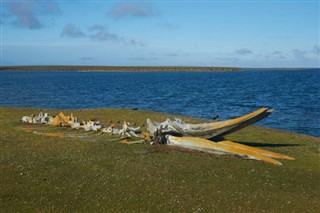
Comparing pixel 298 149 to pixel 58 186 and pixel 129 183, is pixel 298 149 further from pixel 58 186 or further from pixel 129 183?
pixel 58 186

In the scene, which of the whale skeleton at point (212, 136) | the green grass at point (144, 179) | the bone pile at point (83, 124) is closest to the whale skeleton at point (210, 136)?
the whale skeleton at point (212, 136)

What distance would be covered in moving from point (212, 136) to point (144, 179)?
8.61 metres

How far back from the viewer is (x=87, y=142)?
101ft

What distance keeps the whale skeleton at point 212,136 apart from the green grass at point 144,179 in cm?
67

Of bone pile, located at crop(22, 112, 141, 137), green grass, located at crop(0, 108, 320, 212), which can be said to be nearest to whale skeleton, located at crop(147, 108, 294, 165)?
green grass, located at crop(0, 108, 320, 212)

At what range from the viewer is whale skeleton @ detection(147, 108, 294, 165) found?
2616 cm

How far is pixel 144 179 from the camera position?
67.7 ft

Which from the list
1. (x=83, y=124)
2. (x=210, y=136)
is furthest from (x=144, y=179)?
(x=83, y=124)

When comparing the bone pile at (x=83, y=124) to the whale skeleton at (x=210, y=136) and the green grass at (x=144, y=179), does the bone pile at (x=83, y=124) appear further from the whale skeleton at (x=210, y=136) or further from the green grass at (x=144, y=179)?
the green grass at (x=144, y=179)

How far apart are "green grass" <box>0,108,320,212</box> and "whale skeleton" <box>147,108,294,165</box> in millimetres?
674

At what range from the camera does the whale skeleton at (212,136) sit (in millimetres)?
26156

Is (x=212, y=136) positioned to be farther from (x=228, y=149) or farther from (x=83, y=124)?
(x=83, y=124)

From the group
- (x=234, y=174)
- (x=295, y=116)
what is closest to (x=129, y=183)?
(x=234, y=174)

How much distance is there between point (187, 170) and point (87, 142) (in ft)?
36.9
